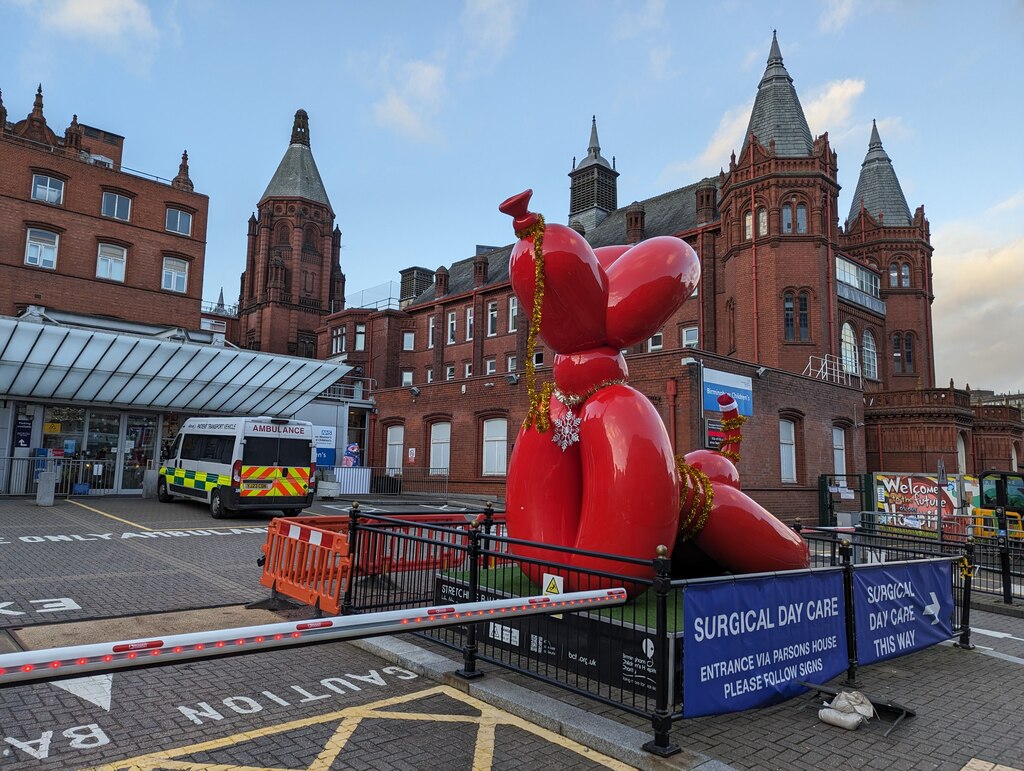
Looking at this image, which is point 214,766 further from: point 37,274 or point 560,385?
point 37,274

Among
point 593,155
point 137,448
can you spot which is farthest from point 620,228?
point 137,448

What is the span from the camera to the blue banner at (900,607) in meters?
5.90

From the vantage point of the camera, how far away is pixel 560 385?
265 inches

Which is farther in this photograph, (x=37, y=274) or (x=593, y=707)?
(x=37, y=274)

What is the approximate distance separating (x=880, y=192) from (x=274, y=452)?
1640 inches

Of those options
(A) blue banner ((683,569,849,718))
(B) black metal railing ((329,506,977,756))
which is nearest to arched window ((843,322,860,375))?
(B) black metal railing ((329,506,977,756))

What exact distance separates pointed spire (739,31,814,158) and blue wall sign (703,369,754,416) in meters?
13.8

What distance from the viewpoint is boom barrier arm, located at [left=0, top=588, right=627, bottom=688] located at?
97.1 inches

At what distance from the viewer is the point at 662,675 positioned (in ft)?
13.9

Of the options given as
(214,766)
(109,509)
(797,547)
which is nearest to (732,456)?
(797,547)

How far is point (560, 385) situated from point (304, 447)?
12721 mm

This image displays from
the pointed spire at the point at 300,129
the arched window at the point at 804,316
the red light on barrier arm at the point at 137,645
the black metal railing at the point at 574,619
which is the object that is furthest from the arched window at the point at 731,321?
the pointed spire at the point at 300,129

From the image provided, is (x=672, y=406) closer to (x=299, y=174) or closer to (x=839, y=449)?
(x=839, y=449)

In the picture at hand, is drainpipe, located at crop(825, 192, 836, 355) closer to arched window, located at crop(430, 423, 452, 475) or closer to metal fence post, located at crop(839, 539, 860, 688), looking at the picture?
arched window, located at crop(430, 423, 452, 475)
